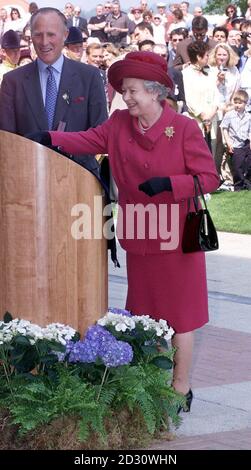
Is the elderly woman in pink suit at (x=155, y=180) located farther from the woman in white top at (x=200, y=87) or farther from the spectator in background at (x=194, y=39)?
the spectator in background at (x=194, y=39)

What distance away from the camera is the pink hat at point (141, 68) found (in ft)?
18.5

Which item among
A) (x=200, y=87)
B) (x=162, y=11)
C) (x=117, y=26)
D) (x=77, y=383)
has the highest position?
(x=162, y=11)

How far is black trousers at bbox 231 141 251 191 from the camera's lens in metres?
17.7

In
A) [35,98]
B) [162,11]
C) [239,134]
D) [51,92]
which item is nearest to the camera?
[35,98]

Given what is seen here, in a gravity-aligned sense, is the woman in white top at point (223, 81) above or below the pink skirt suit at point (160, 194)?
above

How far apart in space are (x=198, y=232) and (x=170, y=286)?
14.5 inches

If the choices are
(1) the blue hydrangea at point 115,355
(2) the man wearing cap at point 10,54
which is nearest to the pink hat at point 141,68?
(1) the blue hydrangea at point 115,355

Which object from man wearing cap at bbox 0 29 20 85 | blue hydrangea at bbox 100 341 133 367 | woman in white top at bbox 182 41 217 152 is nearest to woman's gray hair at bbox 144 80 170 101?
blue hydrangea at bbox 100 341 133 367

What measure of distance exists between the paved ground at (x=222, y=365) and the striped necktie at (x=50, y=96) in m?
1.83

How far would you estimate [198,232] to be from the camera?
18.7ft

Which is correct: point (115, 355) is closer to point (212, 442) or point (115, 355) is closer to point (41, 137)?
point (212, 442)

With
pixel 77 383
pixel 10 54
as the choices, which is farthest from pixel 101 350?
pixel 10 54

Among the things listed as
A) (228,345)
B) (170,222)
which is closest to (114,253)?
(170,222)

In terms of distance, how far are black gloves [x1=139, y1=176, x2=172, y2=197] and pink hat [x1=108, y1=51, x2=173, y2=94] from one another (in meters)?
0.52
